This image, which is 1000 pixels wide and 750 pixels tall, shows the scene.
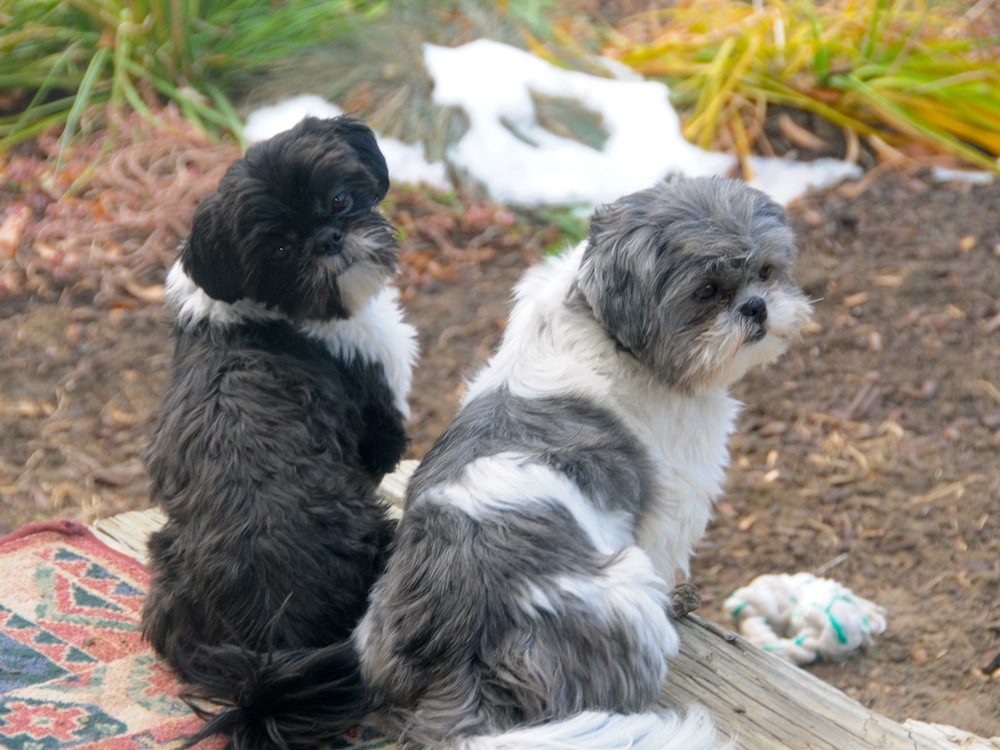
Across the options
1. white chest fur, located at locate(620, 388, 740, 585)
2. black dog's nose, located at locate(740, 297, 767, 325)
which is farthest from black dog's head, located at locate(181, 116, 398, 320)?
black dog's nose, located at locate(740, 297, 767, 325)

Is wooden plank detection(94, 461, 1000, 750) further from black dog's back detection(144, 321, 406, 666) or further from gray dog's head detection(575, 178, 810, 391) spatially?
black dog's back detection(144, 321, 406, 666)

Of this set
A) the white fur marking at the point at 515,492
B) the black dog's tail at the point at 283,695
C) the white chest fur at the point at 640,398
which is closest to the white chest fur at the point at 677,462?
the white chest fur at the point at 640,398

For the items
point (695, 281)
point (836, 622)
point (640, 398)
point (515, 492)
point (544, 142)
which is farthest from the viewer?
point (544, 142)

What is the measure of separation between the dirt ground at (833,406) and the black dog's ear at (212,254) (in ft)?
7.32

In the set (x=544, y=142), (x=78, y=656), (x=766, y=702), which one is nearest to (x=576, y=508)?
(x=766, y=702)

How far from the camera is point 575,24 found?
9320mm

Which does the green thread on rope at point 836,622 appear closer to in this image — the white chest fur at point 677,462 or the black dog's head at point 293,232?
the white chest fur at point 677,462

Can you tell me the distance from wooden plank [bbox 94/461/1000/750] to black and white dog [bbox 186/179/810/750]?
37 centimetres

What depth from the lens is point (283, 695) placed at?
3.07 m

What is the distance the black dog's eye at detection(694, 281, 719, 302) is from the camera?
10.3ft

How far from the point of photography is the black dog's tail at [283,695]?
9.98 ft

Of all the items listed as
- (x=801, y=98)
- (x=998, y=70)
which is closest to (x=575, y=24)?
(x=801, y=98)

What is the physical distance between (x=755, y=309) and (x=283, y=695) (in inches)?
64.0

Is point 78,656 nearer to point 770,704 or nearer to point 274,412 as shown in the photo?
point 274,412
